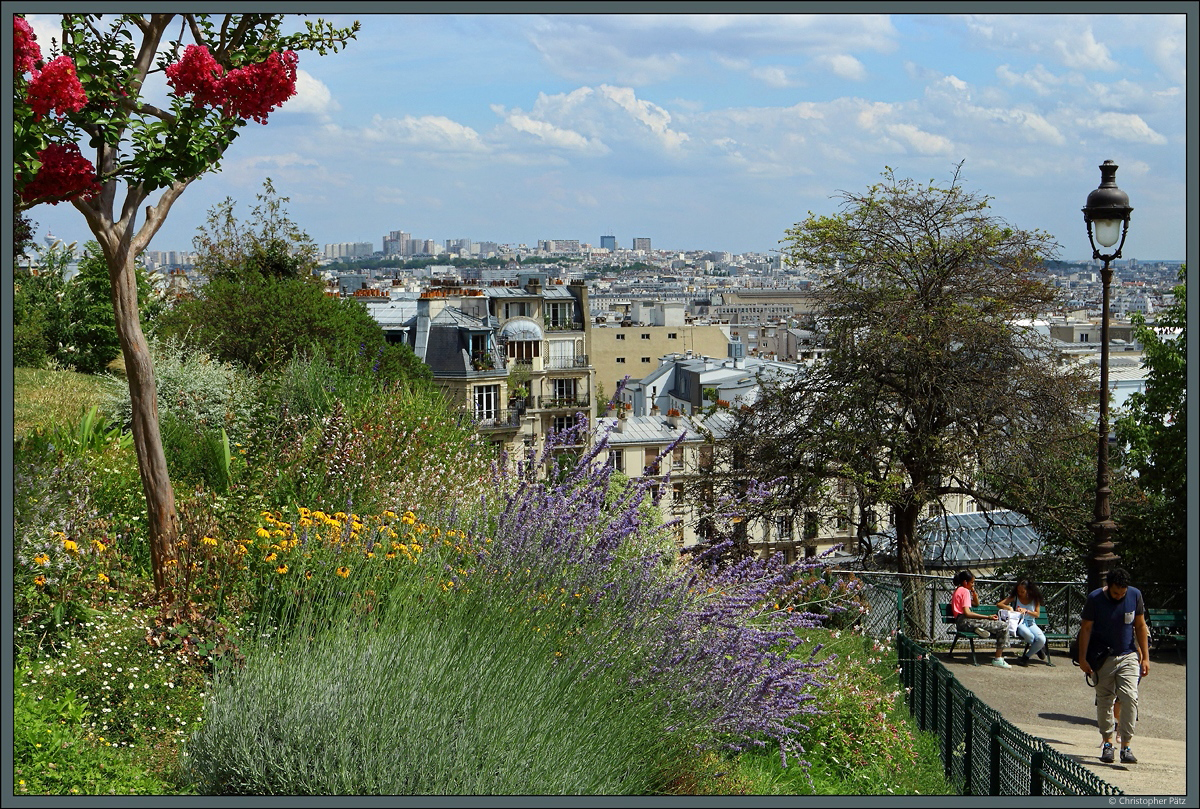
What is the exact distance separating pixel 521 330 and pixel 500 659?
56558mm

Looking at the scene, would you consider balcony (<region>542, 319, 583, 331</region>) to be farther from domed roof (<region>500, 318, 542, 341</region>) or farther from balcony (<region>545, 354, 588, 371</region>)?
domed roof (<region>500, 318, 542, 341</region>)

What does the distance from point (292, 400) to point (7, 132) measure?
5509 mm

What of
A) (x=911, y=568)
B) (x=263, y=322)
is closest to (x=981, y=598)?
(x=911, y=568)

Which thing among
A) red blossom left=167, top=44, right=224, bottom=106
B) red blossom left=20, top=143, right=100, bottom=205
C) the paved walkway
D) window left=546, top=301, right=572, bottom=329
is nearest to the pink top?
the paved walkway

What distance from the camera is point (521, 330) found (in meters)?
60.8

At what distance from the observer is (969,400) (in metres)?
13.2

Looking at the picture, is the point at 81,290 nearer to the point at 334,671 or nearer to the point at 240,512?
the point at 240,512

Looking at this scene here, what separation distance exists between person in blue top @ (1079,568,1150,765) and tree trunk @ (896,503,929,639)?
5062 mm

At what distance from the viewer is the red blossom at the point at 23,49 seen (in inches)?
218

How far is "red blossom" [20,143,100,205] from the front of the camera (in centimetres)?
588


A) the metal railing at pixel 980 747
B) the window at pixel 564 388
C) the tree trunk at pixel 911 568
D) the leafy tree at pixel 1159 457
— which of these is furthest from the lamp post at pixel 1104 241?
the window at pixel 564 388

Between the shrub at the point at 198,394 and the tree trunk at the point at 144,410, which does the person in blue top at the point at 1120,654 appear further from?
the shrub at the point at 198,394

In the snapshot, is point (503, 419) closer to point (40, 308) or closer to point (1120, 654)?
point (40, 308)

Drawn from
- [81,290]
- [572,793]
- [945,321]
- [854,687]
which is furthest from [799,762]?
[81,290]
